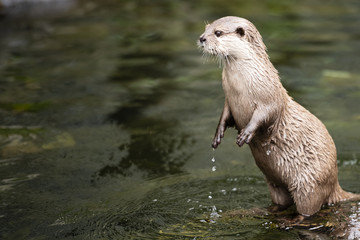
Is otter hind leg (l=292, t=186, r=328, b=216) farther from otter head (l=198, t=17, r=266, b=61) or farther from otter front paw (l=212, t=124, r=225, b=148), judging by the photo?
otter head (l=198, t=17, r=266, b=61)

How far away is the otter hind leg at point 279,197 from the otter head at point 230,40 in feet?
3.16

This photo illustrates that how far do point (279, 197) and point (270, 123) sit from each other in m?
0.64

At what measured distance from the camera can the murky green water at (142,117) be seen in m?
4.00

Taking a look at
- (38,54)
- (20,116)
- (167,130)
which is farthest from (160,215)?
(38,54)

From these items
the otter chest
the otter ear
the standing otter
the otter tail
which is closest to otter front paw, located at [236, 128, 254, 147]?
the standing otter

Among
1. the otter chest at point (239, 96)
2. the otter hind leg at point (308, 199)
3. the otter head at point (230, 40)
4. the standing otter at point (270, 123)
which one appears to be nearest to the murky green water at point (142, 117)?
the otter hind leg at point (308, 199)

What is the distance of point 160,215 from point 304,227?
3.06 ft

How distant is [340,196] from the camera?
3955 millimetres

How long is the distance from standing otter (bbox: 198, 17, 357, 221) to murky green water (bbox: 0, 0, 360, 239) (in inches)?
10.0

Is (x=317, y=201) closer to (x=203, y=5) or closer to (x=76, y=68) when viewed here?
(x=76, y=68)

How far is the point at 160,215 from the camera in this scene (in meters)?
3.96

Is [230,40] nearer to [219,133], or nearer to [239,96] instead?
[239,96]

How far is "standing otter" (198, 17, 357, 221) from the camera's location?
3.50 meters

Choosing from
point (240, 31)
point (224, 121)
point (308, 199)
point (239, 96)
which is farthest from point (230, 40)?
point (308, 199)
